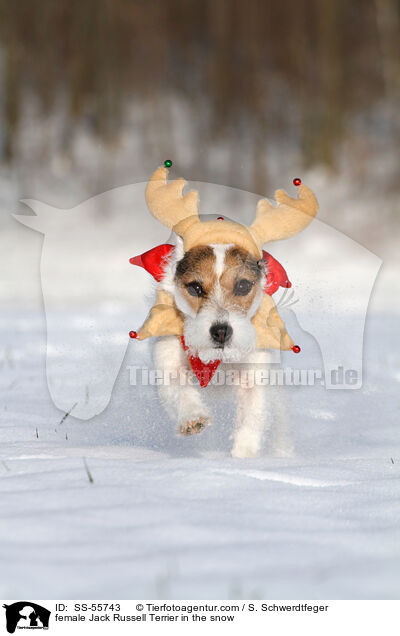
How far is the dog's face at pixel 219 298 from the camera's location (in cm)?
284

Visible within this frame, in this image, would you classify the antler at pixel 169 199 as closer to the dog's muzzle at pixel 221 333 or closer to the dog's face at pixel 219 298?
the dog's face at pixel 219 298

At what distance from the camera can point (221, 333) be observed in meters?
2.80

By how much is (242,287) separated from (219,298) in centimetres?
13

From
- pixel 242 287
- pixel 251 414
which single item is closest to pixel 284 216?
pixel 242 287

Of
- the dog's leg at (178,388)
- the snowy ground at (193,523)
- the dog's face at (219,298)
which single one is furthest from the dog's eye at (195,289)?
the snowy ground at (193,523)

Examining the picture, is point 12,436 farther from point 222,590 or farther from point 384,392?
point 384,392

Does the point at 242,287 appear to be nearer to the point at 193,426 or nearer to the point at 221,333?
the point at 221,333

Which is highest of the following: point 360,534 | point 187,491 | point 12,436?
point 12,436

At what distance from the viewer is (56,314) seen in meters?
4.02

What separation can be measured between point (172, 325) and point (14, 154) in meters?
1.17

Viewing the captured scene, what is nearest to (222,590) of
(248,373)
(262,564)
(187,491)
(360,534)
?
(262,564)

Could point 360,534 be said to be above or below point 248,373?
below
